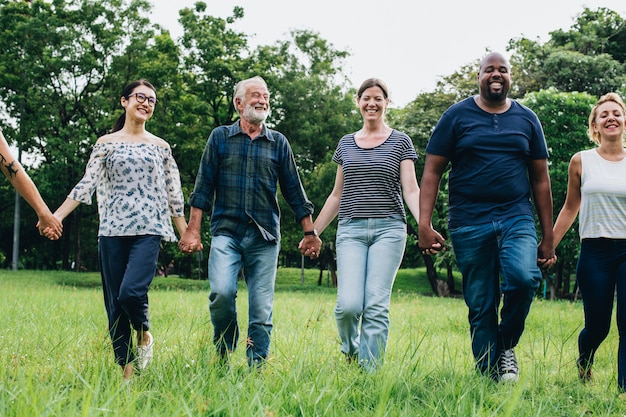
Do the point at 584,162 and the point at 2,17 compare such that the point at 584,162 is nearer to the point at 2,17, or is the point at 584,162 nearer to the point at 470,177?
the point at 470,177

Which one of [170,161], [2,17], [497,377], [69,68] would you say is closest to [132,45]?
[69,68]

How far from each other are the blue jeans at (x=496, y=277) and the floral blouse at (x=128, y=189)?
224cm

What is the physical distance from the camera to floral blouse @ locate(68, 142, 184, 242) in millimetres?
5039

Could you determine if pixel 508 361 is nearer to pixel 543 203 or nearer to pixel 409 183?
pixel 543 203

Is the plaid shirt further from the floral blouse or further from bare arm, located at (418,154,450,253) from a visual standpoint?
bare arm, located at (418,154,450,253)

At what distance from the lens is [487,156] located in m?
→ 4.83

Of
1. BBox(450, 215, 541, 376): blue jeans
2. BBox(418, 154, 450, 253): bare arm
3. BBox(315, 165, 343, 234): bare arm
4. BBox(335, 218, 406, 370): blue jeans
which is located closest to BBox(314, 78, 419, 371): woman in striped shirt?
BBox(335, 218, 406, 370): blue jeans

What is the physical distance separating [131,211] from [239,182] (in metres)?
0.88

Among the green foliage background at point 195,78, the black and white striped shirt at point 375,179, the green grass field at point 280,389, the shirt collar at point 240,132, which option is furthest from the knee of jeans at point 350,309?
the green foliage background at point 195,78

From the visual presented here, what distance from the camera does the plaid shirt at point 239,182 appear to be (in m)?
5.29

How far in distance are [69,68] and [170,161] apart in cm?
2487

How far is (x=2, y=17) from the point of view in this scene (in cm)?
2900

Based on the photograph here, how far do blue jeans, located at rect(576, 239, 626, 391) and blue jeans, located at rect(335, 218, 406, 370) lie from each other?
1.41 metres

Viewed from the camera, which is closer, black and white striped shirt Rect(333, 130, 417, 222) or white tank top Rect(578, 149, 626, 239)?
white tank top Rect(578, 149, 626, 239)
